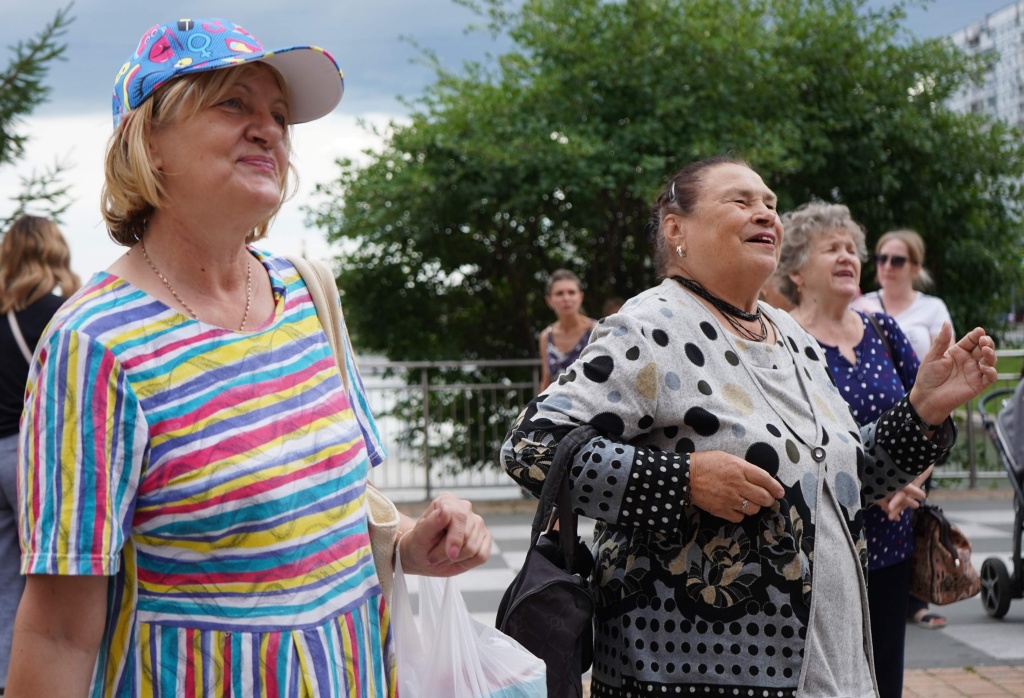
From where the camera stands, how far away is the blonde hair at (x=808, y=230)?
4371mm

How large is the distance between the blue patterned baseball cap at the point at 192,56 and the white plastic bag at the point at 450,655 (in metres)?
0.85

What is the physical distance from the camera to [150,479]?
1649 millimetres

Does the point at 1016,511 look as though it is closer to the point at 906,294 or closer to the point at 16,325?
the point at 906,294

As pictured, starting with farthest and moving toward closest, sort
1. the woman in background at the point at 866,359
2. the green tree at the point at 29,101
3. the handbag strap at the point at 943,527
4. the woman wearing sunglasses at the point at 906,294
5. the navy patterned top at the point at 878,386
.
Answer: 1. the green tree at the point at 29,101
2. the woman wearing sunglasses at the point at 906,294
3. the handbag strap at the point at 943,527
4. the navy patterned top at the point at 878,386
5. the woman in background at the point at 866,359

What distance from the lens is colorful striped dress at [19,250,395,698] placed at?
1603 millimetres

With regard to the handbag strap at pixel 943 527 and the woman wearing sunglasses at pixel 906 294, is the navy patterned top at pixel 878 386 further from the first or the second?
the woman wearing sunglasses at pixel 906 294

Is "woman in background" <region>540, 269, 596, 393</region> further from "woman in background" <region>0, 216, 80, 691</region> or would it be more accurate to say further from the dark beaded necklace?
the dark beaded necklace

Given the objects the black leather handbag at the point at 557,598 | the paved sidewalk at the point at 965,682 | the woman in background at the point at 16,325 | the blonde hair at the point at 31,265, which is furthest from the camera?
the paved sidewalk at the point at 965,682

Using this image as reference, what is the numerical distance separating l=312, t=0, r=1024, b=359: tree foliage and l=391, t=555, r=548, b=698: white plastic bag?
7.89 metres

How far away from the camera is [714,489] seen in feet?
7.91

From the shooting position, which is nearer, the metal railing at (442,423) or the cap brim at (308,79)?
the cap brim at (308,79)

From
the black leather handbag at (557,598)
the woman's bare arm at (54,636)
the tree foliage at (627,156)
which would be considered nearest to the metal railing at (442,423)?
the tree foliage at (627,156)

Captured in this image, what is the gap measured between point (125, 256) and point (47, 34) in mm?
8384

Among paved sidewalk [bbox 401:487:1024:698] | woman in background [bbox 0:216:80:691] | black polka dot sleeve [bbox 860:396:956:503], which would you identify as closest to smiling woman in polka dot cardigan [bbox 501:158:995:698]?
black polka dot sleeve [bbox 860:396:956:503]
